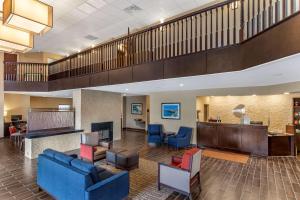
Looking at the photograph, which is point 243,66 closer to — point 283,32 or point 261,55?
point 261,55

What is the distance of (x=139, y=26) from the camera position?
6793 millimetres

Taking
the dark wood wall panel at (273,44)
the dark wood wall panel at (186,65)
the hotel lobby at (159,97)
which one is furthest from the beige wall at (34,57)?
the dark wood wall panel at (273,44)

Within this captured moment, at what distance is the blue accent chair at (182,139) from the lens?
689 cm

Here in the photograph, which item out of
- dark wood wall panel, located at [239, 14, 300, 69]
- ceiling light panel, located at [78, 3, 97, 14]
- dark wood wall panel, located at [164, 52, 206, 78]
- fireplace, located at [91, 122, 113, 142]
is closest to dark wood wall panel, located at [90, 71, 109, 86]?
ceiling light panel, located at [78, 3, 97, 14]

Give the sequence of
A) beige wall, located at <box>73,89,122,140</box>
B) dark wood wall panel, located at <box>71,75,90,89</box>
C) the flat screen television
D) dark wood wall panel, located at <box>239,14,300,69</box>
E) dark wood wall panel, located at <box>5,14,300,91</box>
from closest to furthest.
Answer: dark wood wall panel, located at <box>239,14,300,69</box>, dark wood wall panel, located at <box>5,14,300,91</box>, dark wood wall panel, located at <box>71,75,90,89</box>, beige wall, located at <box>73,89,122,140</box>, the flat screen television

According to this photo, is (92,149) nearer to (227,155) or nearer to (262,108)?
(227,155)

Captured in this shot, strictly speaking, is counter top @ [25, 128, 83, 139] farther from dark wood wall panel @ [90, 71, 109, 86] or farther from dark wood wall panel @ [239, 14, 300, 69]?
dark wood wall panel @ [239, 14, 300, 69]

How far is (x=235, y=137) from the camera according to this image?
6.64 m

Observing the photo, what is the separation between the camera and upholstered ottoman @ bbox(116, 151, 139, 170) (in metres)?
4.63

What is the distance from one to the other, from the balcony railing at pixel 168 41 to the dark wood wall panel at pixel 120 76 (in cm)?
17

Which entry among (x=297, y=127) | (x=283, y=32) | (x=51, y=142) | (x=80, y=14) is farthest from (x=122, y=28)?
(x=297, y=127)

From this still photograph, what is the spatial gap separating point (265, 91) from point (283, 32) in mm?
4574

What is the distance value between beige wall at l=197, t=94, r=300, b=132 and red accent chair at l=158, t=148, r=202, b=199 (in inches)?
183

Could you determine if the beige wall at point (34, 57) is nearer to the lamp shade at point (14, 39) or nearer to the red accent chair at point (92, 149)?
the red accent chair at point (92, 149)
